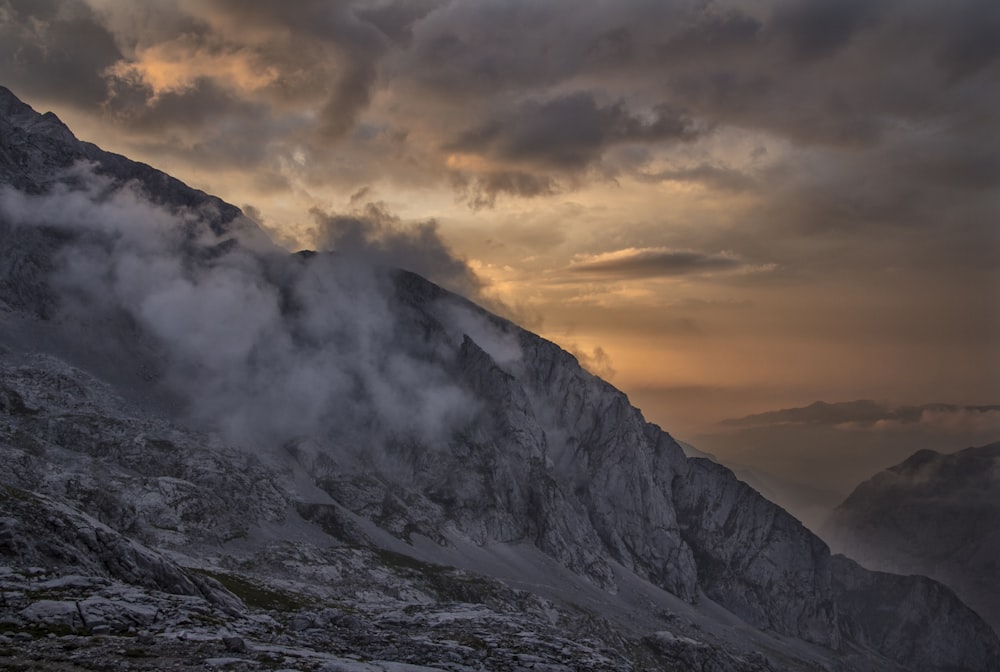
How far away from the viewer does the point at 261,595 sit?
6841 inches

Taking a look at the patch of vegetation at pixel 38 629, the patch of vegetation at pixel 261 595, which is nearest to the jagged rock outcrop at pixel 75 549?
the patch of vegetation at pixel 38 629

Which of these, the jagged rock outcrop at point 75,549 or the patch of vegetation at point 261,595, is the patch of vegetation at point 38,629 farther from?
the patch of vegetation at point 261,595

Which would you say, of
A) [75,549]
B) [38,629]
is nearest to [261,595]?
[75,549]

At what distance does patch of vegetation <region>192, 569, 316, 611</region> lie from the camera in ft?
545

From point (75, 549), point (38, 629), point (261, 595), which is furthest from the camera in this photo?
point (261, 595)

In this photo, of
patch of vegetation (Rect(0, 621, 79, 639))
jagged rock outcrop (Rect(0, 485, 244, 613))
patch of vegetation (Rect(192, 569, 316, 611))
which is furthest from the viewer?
patch of vegetation (Rect(192, 569, 316, 611))

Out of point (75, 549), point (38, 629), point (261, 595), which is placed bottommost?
point (261, 595)

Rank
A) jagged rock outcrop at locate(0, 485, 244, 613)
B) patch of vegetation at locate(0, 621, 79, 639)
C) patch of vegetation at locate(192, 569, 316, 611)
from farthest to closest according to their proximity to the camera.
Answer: patch of vegetation at locate(192, 569, 316, 611)
jagged rock outcrop at locate(0, 485, 244, 613)
patch of vegetation at locate(0, 621, 79, 639)

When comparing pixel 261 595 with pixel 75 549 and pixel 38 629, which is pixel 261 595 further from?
pixel 38 629

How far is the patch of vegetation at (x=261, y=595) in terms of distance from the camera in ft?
545

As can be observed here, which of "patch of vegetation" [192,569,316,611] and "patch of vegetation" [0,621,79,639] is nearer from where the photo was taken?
"patch of vegetation" [0,621,79,639]

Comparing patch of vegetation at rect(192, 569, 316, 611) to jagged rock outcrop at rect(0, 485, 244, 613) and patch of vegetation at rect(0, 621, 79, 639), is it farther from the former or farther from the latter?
patch of vegetation at rect(0, 621, 79, 639)

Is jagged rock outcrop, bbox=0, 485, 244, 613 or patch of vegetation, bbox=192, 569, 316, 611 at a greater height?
jagged rock outcrop, bbox=0, 485, 244, 613

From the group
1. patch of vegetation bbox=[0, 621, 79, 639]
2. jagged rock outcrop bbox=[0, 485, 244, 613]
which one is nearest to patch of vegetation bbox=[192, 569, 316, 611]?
jagged rock outcrop bbox=[0, 485, 244, 613]
